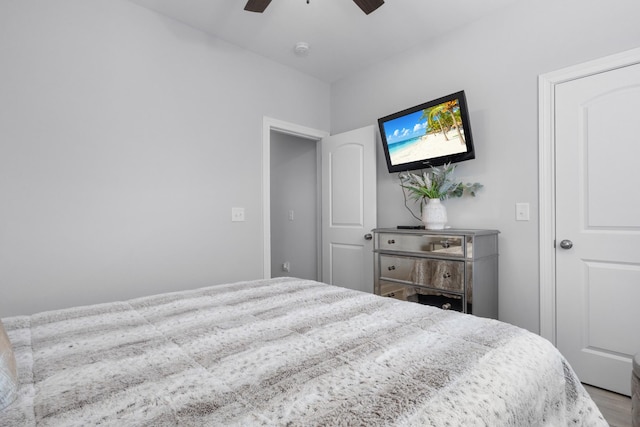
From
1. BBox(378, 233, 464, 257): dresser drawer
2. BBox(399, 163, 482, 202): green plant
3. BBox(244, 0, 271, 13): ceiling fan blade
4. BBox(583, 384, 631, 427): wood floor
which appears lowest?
BBox(583, 384, 631, 427): wood floor

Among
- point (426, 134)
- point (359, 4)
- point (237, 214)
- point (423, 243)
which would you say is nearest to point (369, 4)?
point (359, 4)

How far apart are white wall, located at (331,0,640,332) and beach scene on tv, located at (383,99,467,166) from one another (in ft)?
0.78

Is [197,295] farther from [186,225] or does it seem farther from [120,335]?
[186,225]

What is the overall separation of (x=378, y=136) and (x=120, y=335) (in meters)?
2.72

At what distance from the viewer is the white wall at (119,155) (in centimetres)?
191

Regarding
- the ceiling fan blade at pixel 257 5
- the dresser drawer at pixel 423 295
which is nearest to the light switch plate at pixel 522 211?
the dresser drawer at pixel 423 295

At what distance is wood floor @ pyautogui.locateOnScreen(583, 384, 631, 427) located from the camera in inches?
66.7

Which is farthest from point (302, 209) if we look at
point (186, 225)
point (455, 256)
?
point (455, 256)

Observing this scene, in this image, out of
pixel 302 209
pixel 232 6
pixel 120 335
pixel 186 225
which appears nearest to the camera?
pixel 120 335

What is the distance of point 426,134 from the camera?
Result: 2.62 metres

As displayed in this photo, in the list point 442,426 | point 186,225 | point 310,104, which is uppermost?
point 310,104

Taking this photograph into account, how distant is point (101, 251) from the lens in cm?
216

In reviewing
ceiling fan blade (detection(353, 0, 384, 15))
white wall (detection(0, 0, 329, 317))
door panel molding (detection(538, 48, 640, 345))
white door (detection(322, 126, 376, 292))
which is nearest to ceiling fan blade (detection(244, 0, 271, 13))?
ceiling fan blade (detection(353, 0, 384, 15))

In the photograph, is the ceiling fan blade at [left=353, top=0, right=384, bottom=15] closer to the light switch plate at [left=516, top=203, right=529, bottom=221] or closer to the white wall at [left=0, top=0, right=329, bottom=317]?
the white wall at [left=0, top=0, right=329, bottom=317]
